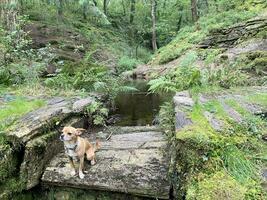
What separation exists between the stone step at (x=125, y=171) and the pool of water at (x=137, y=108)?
243cm

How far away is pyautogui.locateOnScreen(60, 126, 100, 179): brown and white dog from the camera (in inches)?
158

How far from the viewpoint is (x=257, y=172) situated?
10.4 feet

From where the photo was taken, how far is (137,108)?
8.90m

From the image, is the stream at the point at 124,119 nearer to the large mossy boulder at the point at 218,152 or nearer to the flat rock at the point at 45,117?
the flat rock at the point at 45,117

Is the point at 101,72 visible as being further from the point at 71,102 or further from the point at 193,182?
the point at 193,182

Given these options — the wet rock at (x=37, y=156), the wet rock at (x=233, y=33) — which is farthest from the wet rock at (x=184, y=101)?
the wet rock at (x=233, y=33)

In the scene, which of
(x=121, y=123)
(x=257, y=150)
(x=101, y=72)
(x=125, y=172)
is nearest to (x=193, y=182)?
(x=257, y=150)

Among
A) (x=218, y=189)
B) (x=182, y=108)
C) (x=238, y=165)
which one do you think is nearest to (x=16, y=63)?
(x=182, y=108)

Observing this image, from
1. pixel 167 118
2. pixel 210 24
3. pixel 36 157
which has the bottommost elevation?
pixel 36 157

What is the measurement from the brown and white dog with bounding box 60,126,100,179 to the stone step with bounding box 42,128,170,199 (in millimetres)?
136

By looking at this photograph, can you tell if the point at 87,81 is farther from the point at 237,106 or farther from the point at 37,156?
the point at 237,106

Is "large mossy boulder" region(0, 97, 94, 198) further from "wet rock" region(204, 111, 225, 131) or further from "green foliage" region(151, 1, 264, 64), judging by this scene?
"green foliage" region(151, 1, 264, 64)

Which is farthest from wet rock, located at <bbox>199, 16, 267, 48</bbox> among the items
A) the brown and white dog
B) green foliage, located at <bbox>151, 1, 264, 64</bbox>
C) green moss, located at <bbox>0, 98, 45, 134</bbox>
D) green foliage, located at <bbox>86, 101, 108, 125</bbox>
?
the brown and white dog

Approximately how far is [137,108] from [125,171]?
15.5 ft
